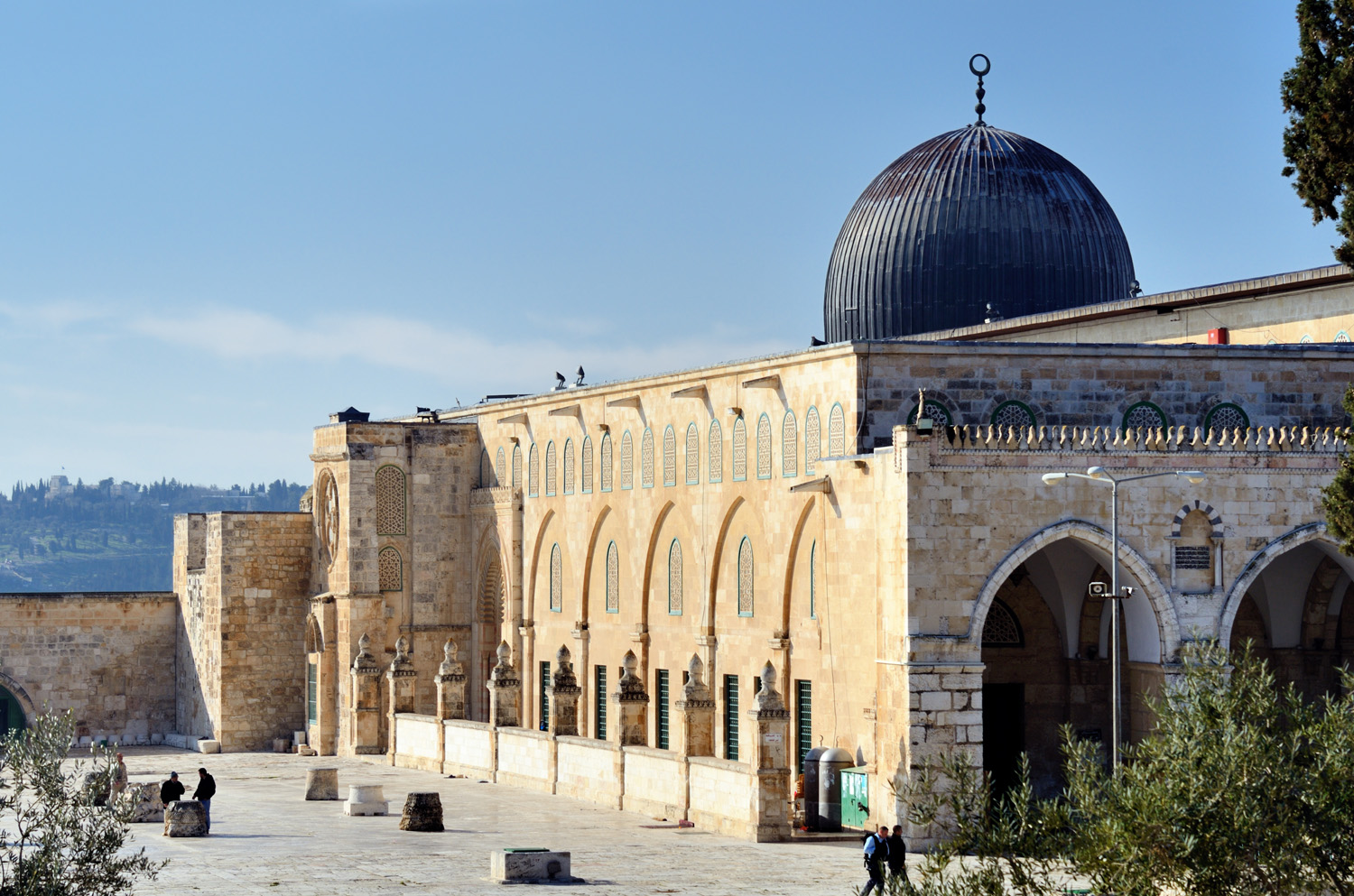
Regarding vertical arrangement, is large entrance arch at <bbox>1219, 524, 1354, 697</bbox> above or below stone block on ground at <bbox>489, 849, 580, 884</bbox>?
above

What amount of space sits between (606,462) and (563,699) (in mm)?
6806

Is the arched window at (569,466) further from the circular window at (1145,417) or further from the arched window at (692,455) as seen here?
the circular window at (1145,417)

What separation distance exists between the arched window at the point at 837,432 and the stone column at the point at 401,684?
14112mm

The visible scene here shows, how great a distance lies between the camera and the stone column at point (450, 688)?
41.9m

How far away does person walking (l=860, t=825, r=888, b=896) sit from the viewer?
2423 cm

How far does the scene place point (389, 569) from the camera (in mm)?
47281

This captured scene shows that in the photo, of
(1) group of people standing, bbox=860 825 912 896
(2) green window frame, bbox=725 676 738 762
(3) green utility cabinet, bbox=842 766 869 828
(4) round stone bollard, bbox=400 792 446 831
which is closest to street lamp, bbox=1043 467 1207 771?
(1) group of people standing, bbox=860 825 912 896

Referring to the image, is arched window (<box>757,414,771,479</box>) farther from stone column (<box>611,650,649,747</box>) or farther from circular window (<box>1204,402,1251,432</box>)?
circular window (<box>1204,402,1251,432</box>)

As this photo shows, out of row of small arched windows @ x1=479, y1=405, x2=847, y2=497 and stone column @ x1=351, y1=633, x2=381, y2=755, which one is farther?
stone column @ x1=351, y1=633, x2=381, y2=755

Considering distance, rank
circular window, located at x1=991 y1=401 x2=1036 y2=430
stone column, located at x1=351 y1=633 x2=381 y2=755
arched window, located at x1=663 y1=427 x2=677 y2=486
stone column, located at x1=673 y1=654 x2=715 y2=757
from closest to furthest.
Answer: stone column, located at x1=673 y1=654 x2=715 y2=757
circular window, located at x1=991 y1=401 x2=1036 y2=430
arched window, located at x1=663 y1=427 x2=677 y2=486
stone column, located at x1=351 y1=633 x2=381 y2=755

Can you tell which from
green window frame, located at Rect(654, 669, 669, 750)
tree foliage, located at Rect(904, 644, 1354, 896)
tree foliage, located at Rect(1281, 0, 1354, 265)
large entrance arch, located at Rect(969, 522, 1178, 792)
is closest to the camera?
tree foliage, located at Rect(904, 644, 1354, 896)

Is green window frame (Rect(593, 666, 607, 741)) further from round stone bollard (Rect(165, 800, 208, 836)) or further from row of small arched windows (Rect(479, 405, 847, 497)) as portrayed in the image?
round stone bollard (Rect(165, 800, 208, 836))

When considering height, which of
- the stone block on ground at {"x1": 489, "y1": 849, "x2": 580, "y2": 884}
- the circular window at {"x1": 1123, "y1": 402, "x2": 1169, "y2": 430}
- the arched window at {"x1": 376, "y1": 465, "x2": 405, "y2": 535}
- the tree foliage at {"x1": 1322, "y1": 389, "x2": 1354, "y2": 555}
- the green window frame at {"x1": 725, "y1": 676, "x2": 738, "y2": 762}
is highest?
the circular window at {"x1": 1123, "y1": 402, "x2": 1169, "y2": 430}

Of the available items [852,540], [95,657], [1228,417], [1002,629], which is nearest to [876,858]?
[852,540]
